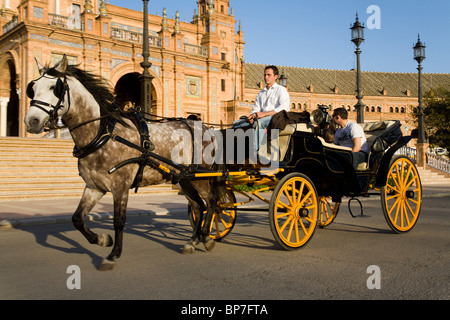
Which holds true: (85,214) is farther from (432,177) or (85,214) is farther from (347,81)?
(347,81)

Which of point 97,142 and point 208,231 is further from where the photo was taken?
point 208,231

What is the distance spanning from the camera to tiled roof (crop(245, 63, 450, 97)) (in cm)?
7331

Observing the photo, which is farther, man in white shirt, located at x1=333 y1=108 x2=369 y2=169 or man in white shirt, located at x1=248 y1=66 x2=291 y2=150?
man in white shirt, located at x1=333 y1=108 x2=369 y2=169

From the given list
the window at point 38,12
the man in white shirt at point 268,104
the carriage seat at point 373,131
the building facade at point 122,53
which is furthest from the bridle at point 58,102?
the window at point 38,12

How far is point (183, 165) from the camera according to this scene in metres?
5.79

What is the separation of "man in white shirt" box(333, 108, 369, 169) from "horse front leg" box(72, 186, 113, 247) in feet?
13.4

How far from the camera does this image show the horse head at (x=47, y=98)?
4.62 metres

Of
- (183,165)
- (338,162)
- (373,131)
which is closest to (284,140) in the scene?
(338,162)

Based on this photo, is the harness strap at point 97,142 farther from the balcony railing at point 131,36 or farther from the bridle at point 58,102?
the balcony railing at point 131,36

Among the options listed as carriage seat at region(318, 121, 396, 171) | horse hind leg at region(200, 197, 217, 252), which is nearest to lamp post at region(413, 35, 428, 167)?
carriage seat at region(318, 121, 396, 171)

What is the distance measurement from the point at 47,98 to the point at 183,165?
1.94 metres

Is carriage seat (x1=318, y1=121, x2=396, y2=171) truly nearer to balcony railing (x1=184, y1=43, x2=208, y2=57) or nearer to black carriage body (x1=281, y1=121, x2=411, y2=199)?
black carriage body (x1=281, y1=121, x2=411, y2=199)

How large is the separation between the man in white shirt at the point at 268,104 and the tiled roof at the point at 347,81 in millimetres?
63206
